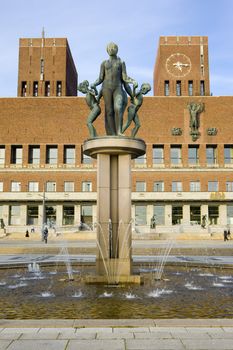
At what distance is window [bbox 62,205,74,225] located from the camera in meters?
66.6

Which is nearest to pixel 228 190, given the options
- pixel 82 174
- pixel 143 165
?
pixel 143 165

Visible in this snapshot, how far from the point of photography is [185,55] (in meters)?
85.0

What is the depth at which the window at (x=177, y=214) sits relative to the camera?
216ft

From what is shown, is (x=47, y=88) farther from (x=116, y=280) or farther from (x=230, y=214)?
(x=116, y=280)

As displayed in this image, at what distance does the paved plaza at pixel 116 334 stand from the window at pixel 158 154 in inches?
2458

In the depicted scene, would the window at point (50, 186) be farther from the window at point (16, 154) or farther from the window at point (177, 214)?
the window at point (177, 214)

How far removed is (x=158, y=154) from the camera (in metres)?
69.6

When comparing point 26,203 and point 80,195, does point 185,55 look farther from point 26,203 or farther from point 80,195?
point 26,203

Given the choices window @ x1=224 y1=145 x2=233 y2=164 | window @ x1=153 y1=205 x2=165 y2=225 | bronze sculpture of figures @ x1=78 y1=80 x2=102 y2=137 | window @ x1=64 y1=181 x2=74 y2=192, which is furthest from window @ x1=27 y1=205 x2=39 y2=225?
bronze sculpture of figures @ x1=78 y1=80 x2=102 y2=137

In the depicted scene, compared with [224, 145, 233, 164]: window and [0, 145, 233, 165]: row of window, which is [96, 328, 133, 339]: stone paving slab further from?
[224, 145, 233, 164]: window

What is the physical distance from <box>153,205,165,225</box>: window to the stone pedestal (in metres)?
53.2

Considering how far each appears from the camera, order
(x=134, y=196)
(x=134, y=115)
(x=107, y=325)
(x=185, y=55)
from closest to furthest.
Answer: (x=107, y=325) < (x=134, y=115) < (x=134, y=196) < (x=185, y=55)

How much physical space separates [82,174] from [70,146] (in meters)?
5.76

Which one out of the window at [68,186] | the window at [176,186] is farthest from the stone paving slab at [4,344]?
the window at [176,186]
